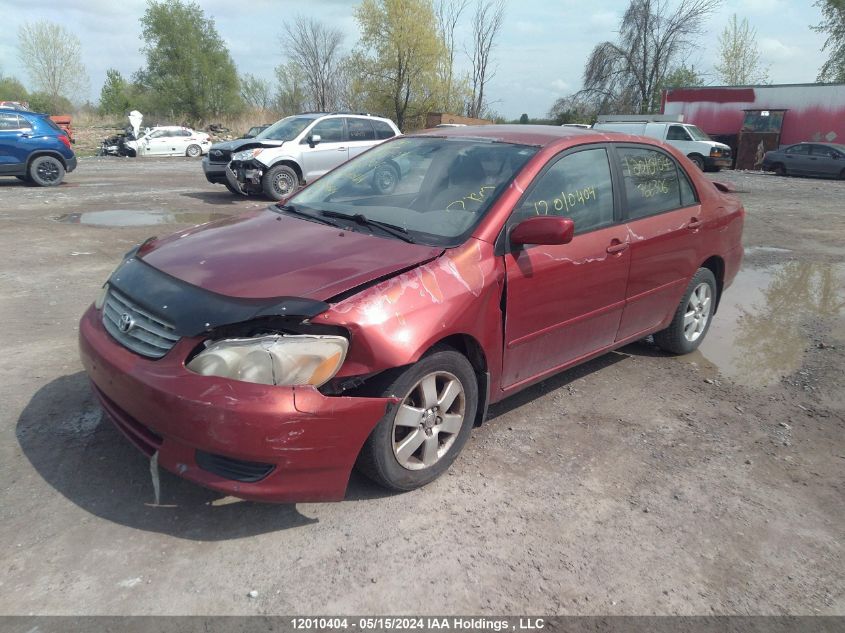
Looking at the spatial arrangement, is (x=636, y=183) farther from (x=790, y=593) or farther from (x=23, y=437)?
(x=23, y=437)

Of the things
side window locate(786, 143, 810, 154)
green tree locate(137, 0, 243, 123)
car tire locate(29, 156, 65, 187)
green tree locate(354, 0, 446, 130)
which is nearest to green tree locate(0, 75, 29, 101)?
green tree locate(137, 0, 243, 123)

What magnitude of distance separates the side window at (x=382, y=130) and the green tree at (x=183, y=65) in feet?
134

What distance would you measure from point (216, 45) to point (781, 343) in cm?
5480

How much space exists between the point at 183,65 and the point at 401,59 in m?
20.4

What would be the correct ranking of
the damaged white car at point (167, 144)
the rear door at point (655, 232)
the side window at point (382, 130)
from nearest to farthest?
the rear door at point (655, 232)
the side window at point (382, 130)
the damaged white car at point (167, 144)

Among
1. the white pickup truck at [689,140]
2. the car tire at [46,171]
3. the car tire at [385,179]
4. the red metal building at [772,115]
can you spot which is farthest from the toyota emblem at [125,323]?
the red metal building at [772,115]

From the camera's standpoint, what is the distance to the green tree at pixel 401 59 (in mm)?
38594

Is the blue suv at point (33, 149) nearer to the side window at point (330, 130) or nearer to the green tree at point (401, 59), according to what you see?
the side window at point (330, 130)

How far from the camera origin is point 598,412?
155 inches

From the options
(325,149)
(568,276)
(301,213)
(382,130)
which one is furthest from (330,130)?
(568,276)

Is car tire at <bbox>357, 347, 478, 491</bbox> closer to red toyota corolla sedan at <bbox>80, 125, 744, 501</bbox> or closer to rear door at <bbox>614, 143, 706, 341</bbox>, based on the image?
red toyota corolla sedan at <bbox>80, 125, 744, 501</bbox>

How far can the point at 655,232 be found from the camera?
4.14 metres

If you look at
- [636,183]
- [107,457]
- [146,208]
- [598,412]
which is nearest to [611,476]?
[598,412]

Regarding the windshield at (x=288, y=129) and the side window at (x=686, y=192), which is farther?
the windshield at (x=288, y=129)
